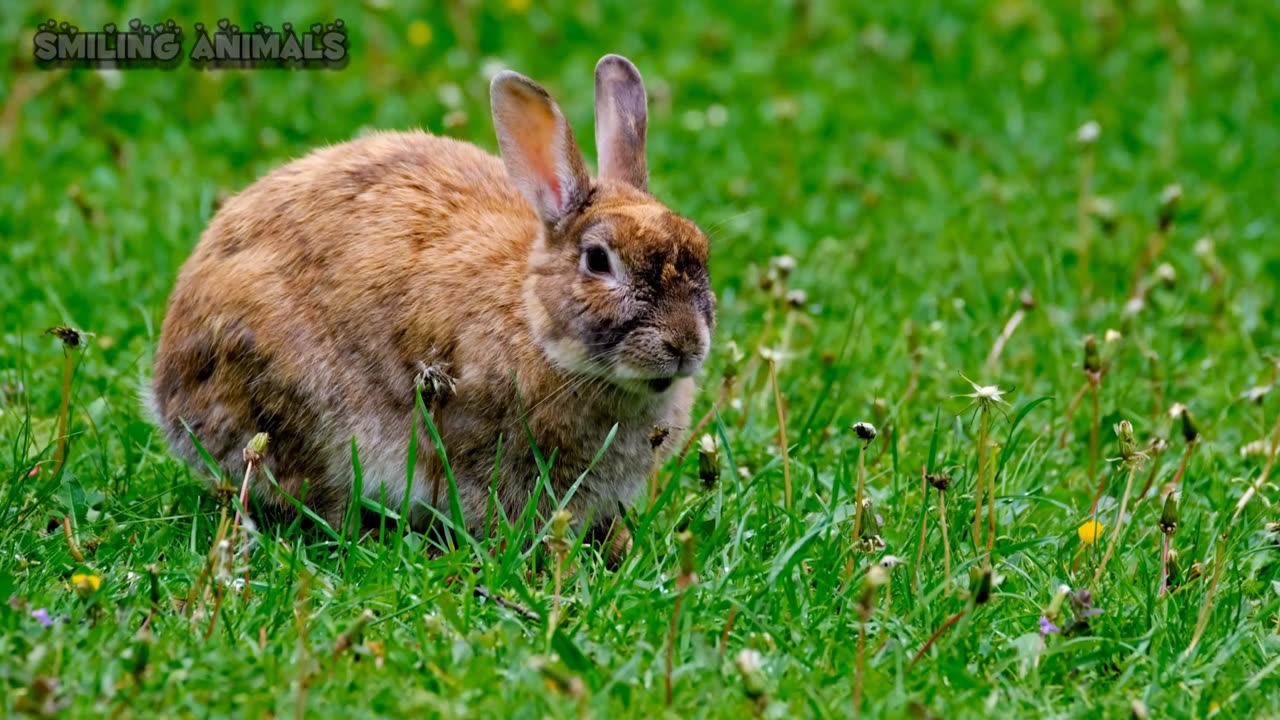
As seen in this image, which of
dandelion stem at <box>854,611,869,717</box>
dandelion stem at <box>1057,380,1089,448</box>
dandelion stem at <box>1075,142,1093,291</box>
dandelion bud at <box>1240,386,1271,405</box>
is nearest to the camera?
dandelion stem at <box>854,611,869,717</box>

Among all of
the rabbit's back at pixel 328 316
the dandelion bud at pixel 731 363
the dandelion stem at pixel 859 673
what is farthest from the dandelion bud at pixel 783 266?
the dandelion stem at pixel 859 673

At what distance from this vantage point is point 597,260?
448 cm

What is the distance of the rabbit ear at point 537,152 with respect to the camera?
468cm

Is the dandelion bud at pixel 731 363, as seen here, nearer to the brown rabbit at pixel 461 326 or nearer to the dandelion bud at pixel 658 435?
the brown rabbit at pixel 461 326

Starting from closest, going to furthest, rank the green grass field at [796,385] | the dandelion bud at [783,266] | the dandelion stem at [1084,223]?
the green grass field at [796,385], the dandelion bud at [783,266], the dandelion stem at [1084,223]

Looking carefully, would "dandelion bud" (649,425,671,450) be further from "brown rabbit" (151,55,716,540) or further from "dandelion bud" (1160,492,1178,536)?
"dandelion bud" (1160,492,1178,536)

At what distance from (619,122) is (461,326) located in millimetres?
807

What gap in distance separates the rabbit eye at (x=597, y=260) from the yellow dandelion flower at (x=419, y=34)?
167 inches

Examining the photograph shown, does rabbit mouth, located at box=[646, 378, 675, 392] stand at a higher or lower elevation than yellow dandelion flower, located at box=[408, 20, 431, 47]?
lower

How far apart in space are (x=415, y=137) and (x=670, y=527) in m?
1.59

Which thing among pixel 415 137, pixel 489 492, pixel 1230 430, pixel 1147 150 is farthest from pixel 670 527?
pixel 1147 150

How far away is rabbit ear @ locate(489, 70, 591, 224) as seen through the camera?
4676 mm

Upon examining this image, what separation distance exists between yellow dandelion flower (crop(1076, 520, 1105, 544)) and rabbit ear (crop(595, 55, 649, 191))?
5.28 feet

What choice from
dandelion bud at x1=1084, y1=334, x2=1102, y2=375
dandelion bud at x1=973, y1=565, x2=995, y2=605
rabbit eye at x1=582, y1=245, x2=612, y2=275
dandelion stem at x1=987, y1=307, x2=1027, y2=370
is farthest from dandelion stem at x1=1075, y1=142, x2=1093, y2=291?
dandelion bud at x1=973, y1=565, x2=995, y2=605
